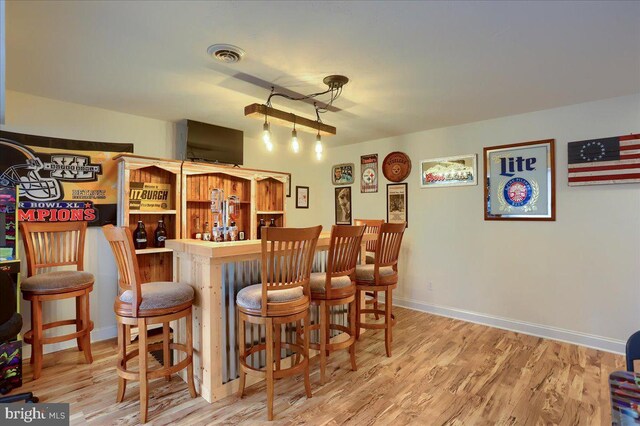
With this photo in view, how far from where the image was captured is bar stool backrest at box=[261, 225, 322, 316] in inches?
75.3

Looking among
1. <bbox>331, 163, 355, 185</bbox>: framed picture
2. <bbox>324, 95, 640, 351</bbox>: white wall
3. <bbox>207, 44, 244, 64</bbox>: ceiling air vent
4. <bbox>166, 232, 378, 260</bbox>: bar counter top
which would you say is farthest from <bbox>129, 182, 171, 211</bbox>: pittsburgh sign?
<bbox>324, 95, 640, 351</bbox>: white wall

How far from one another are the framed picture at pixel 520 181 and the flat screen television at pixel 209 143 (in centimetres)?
306

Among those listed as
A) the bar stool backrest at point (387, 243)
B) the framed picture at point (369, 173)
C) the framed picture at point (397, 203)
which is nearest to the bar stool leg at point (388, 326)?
the bar stool backrest at point (387, 243)

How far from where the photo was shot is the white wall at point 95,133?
286cm

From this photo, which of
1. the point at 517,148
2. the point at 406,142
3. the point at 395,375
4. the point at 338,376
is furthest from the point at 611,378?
the point at 406,142

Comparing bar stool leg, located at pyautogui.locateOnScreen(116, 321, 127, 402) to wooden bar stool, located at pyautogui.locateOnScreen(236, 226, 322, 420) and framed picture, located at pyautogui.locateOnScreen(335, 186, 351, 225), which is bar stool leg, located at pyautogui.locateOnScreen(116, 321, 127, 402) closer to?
wooden bar stool, located at pyautogui.locateOnScreen(236, 226, 322, 420)

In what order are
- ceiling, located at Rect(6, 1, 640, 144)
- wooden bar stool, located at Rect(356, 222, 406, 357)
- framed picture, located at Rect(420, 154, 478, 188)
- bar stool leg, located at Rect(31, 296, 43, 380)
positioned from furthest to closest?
framed picture, located at Rect(420, 154, 478, 188)
wooden bar stool, located at Rect(356, 222, 406, 357)
bar stool leg, located at Rect(31, 296, 43, 380)
ceiling, located at Rect(6, 1, 640, 144)

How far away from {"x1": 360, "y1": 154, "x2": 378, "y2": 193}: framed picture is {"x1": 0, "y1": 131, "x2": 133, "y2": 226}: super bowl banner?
3039 millimetres

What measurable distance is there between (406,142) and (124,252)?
11.9ft

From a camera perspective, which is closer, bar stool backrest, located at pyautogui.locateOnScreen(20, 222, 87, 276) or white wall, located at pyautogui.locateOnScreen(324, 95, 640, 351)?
bar stool backrest, located at pyautogui.locateOnScreen(20, 222, 87, 276)

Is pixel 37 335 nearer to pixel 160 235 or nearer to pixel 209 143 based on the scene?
pixel 160 235

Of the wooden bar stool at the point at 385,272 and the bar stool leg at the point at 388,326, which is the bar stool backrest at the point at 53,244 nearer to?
the wooden bar stool at the point at 385,272

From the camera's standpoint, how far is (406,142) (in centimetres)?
442

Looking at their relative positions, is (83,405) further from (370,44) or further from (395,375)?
(370,44)
